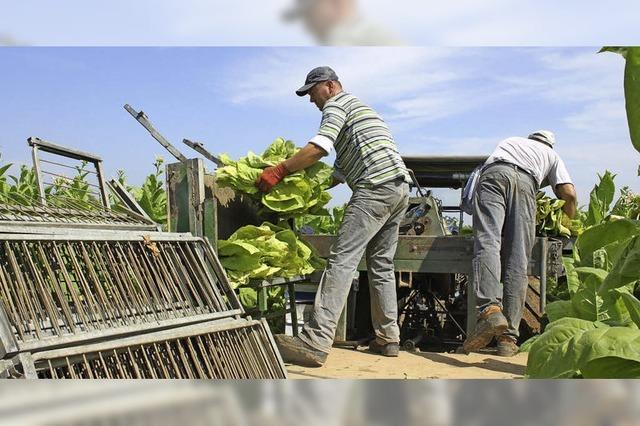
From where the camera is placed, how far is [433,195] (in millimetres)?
2457

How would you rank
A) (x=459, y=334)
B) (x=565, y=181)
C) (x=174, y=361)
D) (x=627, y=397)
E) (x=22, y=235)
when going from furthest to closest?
(x=459, y=334) < (x=565, y=181) < (x=174, y=361) < (x=22, y=235) < (x=627, y=397)

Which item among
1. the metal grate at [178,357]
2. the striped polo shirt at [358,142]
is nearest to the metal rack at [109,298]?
the metal grate at [178,357]

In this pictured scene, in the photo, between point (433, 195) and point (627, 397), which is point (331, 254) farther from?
point (627, 397)

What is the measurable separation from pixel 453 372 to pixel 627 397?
0.80m

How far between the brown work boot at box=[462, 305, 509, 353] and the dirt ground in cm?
5

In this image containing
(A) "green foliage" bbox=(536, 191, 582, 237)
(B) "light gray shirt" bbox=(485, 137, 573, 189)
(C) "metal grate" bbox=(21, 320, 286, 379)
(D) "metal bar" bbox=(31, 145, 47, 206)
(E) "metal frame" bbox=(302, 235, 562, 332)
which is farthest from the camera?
(A) "green foliage" bbox=(536, 191, 582, 237)

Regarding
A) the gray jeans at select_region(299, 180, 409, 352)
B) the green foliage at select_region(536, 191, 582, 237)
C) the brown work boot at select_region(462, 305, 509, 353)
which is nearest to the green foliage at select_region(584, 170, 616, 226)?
the green foliage at select_region(536, 191, 582, 237)

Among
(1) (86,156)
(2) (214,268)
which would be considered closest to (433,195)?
(2) (214,268)

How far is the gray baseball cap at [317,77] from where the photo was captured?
4.82 feet

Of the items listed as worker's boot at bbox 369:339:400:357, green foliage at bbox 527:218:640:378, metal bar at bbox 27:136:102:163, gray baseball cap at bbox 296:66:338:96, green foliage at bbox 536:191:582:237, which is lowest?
worker's boot at bbox 369:339:400:357

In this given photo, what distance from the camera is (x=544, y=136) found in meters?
1.65

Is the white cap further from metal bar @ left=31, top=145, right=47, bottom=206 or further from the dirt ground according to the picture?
metal bar @ left=31, top=145, right=47, bottom=206

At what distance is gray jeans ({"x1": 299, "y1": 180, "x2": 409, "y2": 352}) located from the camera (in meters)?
1.96

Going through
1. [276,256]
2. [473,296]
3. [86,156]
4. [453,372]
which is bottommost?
[453,372]
